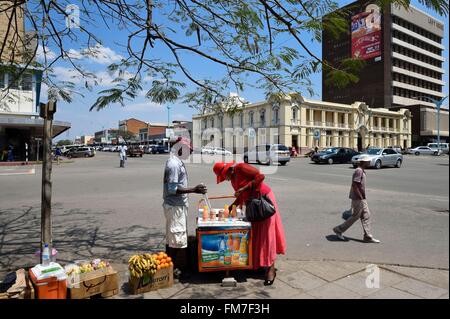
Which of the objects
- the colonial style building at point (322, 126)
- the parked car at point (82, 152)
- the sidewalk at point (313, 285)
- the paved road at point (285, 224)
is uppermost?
the colonial style building at point (322, 126)

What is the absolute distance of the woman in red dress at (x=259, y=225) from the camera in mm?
3895

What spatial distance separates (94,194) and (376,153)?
19104mm

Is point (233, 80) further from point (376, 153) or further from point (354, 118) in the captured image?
point (354, 118)

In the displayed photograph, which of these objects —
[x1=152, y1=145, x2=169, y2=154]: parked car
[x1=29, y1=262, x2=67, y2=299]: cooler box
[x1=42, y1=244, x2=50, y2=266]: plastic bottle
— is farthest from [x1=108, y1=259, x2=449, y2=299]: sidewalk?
[x1=152, y1=145, x2=169, y2=154]: parked car

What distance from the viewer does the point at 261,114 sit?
47594 mm

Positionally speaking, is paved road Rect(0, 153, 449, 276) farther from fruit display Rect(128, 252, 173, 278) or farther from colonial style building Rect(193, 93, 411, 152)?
colonial style building Rect(193, 93, 411, 152)

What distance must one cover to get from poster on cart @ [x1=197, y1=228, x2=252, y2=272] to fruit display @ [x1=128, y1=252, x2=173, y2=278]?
1.40 feet

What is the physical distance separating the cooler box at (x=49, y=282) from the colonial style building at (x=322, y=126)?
33680mm

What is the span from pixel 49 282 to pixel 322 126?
4976cm

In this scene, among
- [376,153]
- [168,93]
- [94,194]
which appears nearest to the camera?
[168,93]

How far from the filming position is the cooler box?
10.4 feet

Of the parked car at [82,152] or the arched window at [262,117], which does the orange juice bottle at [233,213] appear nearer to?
the arched window at [262,117]

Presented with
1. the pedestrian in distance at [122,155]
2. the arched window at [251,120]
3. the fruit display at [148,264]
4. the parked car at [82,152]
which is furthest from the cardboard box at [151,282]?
the arched window at [251,120]
